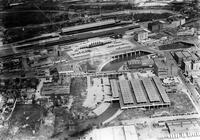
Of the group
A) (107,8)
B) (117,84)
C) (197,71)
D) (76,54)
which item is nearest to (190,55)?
A: (197,71)

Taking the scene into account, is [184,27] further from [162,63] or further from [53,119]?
[53,119]

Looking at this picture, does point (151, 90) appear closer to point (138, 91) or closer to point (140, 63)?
point (138, 91)

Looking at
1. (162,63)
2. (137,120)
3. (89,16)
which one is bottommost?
(137,120)

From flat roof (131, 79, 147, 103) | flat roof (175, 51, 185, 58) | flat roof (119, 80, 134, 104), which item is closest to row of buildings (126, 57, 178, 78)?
flat roof (175, 51, 185, 58)

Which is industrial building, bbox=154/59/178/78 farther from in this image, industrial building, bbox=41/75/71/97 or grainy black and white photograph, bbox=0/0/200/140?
industrial building, bbox=41/75/71/97

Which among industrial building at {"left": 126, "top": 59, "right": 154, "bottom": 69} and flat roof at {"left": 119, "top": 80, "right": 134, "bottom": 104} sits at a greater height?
industrial building at {"left": 126, "top": 59, "right": 154, "bottom": 69}

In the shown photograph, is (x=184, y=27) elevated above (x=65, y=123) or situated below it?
above

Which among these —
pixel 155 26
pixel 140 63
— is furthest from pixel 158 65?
pixel 155 26
